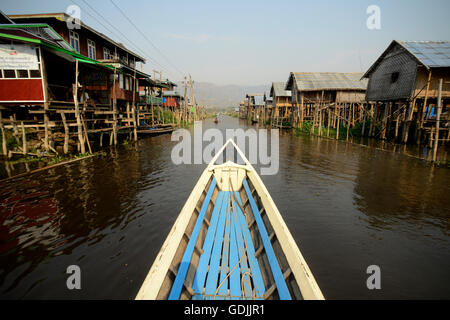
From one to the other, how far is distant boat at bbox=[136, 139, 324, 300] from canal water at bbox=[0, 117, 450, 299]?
3.99 feet

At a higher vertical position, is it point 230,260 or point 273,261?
point 273,261

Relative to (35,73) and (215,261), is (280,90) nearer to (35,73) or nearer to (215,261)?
(35,73)

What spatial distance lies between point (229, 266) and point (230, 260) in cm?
15

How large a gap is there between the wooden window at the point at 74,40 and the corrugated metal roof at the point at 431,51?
80.3 feet

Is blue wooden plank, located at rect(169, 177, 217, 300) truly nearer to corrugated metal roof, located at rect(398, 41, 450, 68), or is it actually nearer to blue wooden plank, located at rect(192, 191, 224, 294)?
blue wooden plank, located at rect(192, 191, 224, 294)

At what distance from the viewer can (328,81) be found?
29172 mm

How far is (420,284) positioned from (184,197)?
6.20 meters

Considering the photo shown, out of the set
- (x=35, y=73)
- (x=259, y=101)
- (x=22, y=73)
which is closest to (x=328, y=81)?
(x=259, y=101)

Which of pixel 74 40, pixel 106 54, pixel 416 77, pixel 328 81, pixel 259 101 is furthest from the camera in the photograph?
pixel 259 101

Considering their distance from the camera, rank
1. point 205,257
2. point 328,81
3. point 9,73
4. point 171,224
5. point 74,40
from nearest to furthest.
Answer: point 205,257, point 171,224, point 9,73, point 74,40, point 328,81

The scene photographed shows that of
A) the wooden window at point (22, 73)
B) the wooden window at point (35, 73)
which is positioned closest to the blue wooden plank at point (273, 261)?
the wooden window at point (35, 73)

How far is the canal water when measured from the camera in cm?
426

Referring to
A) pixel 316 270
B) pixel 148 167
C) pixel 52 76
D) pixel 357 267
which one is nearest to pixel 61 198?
pixel 148 167

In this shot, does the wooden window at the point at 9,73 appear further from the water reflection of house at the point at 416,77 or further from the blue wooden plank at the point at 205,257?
the water reflection of house at the point at 416,77
